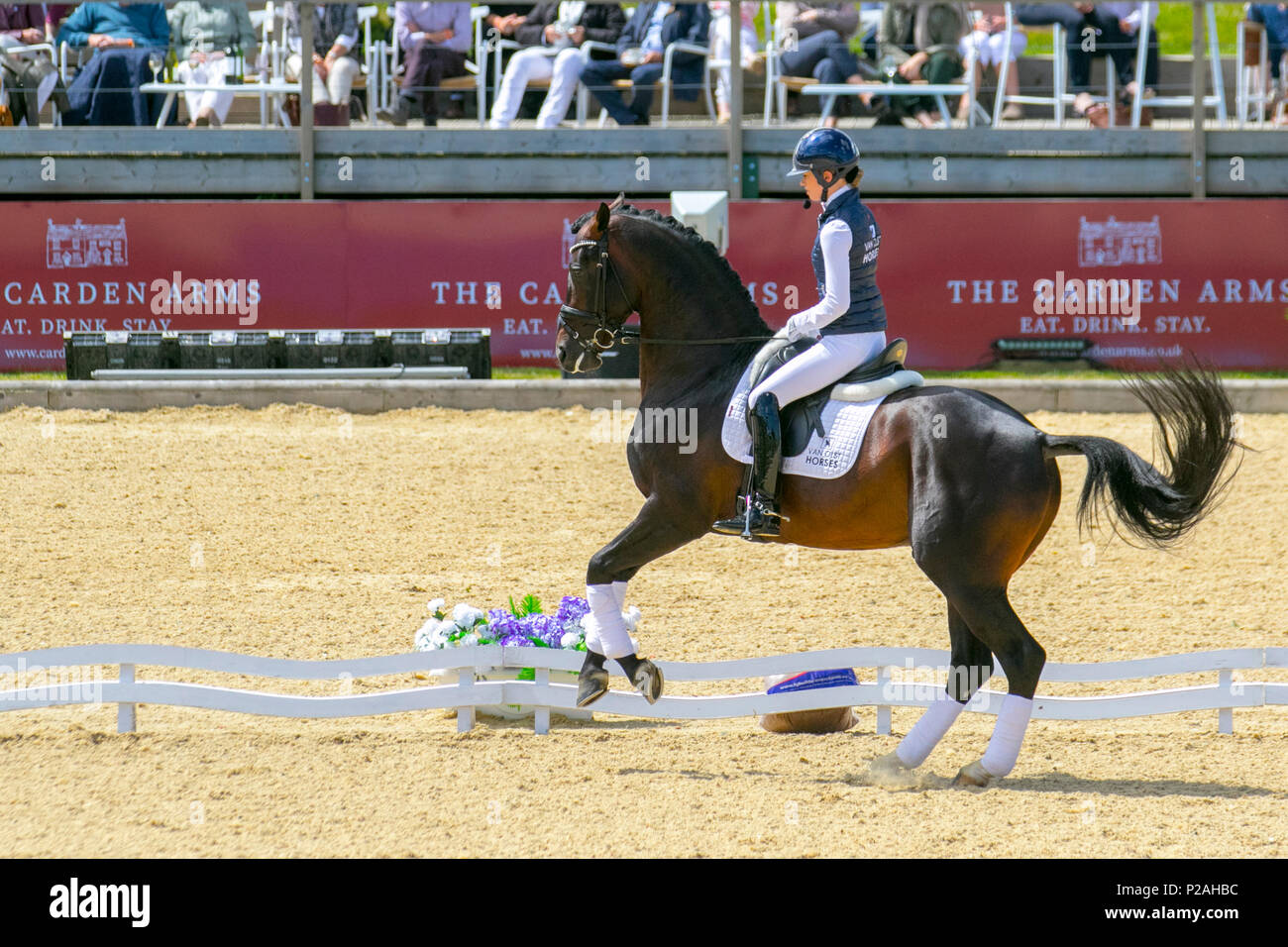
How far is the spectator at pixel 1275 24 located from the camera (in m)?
17.5

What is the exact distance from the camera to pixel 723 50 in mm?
17625

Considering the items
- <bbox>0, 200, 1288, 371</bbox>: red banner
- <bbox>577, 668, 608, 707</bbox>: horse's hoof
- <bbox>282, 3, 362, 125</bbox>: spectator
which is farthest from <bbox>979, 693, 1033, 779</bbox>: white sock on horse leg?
<bbox>282, 3, 362, 125</bbox>: spectator

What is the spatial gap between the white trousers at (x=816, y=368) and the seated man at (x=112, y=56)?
42.5ft

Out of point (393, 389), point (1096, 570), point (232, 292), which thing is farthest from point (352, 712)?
point (232, 292)

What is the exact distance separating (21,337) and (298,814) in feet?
39.3

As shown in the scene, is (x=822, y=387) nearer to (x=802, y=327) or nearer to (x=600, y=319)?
(x=802, y=327)

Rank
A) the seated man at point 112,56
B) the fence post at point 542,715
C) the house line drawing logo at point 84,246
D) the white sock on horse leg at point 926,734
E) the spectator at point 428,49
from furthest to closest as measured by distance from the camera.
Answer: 1. the spectator at point 428,49
2. the seated man at point 112,56
3. the house line drawing logo at point 84,246
4. the fence post at point 542,715
5. the white sock on horse leg at point 926,734

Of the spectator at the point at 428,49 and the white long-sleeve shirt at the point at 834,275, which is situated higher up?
the spectator at the point at 428,49

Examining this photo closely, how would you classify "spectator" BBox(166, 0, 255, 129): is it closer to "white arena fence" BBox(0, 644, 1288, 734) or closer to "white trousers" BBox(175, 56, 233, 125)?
"white trousers" BBox(175, 56, 233, 125)

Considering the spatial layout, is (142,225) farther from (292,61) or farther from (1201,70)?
(1201,70)

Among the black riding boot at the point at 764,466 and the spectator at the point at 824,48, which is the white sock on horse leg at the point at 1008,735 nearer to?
the black riding boot at the point at 764,466

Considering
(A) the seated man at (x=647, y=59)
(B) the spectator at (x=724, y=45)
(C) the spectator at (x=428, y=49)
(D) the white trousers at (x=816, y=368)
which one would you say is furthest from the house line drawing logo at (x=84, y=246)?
(D) the white trousers at (x=816, y=368)

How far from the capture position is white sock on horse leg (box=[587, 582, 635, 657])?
6379mm

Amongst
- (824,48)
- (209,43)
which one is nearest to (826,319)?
(824,48)
